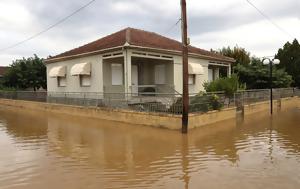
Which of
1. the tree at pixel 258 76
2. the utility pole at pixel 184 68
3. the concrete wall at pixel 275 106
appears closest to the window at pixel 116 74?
the concrete wall at pixel 275 106

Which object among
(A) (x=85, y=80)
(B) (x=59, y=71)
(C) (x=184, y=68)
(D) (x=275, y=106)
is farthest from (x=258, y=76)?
(C) (x=184, y=68)

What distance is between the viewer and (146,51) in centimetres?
1986

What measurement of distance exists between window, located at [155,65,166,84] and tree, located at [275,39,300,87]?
659 inches

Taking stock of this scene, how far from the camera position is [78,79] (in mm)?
24000

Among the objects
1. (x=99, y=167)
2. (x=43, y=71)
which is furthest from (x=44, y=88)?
(x=99, y=167)

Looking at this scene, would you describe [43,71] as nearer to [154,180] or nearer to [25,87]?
[25,87]

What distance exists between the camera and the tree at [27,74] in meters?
36.9

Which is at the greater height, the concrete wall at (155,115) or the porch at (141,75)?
the porch at (141,75)

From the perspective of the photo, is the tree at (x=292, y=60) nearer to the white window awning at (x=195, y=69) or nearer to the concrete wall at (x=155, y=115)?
the concrete wall at (x=155, y=115)

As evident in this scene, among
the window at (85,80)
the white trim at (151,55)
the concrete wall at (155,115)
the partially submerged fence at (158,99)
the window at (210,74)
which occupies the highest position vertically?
the white trim at (151,55)

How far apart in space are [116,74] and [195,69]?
17.6 feet

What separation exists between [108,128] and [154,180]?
28.8 ft

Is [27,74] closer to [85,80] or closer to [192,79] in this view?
[85,80]

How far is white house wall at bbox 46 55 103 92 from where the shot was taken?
70.6ft
